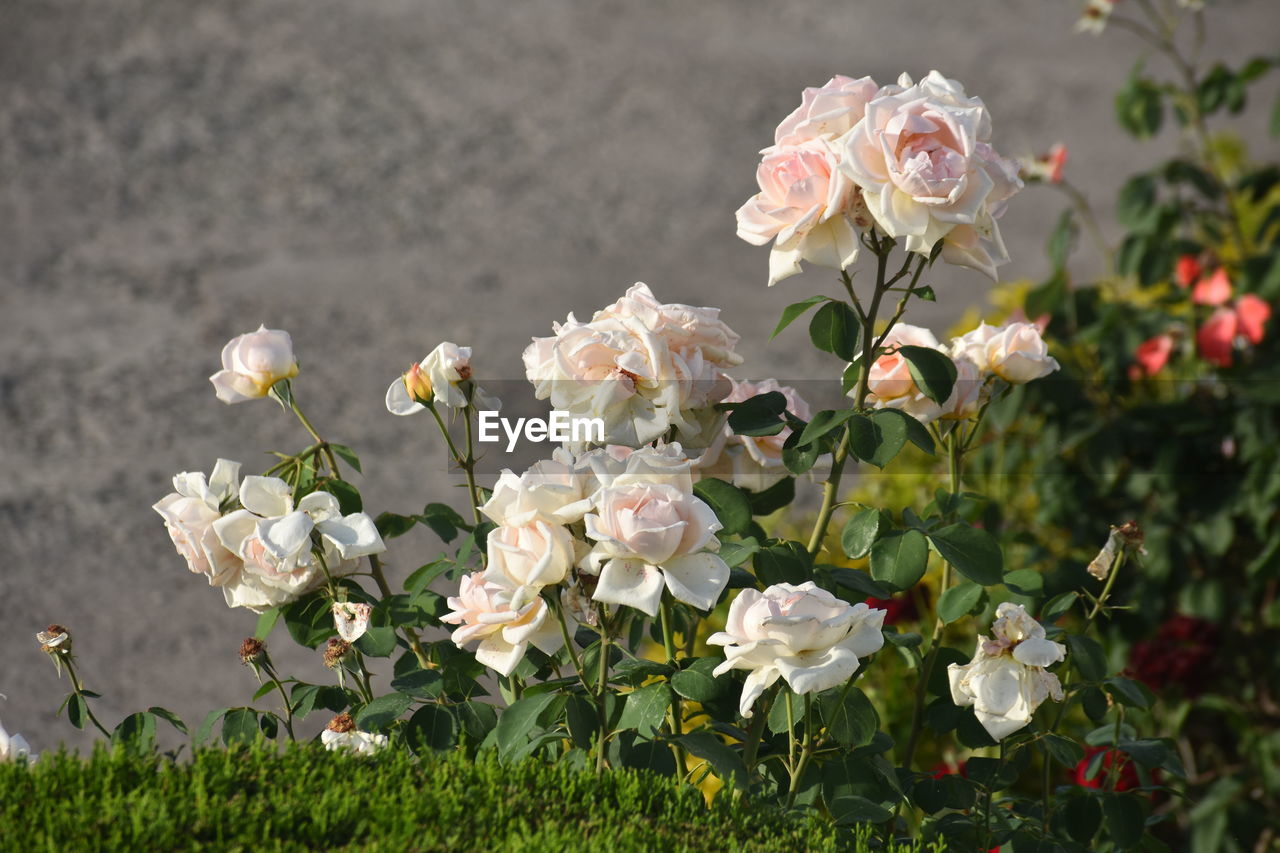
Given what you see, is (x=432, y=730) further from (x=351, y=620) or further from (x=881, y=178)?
(x=881, y=178)

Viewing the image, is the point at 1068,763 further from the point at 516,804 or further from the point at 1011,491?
the point at 1011,491

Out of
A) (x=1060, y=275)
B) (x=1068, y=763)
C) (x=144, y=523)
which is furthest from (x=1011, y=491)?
(x=144, y=523)

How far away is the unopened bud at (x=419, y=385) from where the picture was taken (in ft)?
5.14

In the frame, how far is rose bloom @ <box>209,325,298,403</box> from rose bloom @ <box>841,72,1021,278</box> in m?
0.74

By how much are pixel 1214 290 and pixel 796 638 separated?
2.21m

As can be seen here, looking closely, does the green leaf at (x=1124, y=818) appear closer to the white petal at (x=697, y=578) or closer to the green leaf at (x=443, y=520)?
the white petal at (x=697, y=578)

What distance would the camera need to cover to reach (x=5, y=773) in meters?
1.24

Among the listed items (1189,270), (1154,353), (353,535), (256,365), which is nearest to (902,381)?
(353,535)

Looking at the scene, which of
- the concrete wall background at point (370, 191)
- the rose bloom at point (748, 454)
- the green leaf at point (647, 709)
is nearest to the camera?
the green leaf at point (647, 709)

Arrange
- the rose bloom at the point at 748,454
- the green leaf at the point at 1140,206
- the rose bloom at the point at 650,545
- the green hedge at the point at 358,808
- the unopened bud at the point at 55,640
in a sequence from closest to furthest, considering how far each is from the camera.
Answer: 1. the green hedge at the point at 358,808
2. the rose bloom at the point at 650,545
3. the unopened bud at the point at 55,640
4. the rose bloom at the point at 748,454
5. the green leaf at the point at 1140,206

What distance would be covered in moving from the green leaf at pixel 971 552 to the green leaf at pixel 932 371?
6.0 inches

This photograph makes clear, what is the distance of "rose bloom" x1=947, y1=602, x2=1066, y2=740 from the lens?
1451 mm

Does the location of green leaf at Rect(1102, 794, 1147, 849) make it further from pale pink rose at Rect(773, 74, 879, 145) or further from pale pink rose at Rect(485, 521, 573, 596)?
pale pink rose at Rect(773, 74, 879, 145)

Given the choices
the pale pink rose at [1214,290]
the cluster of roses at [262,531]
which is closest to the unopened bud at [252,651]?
the cluster of roses at [262,531]
